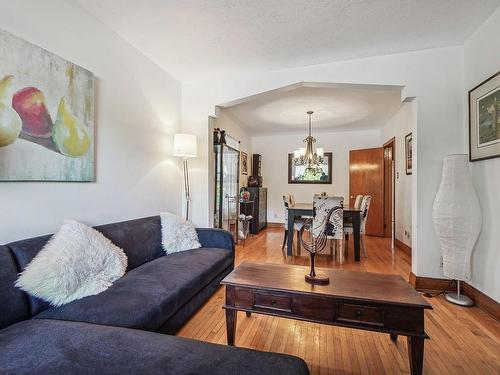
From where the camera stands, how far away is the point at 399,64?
2684mm

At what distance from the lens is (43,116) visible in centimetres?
169

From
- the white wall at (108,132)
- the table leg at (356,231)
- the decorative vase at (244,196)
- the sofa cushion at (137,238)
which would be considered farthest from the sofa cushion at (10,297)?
the decorative vase at (244,196)

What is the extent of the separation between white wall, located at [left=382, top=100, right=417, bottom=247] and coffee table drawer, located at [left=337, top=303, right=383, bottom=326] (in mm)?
3150

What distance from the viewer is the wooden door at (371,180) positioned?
5.30 metres

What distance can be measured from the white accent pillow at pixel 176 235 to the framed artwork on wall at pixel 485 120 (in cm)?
277

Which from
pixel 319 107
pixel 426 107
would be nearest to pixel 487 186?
pixel 426 107

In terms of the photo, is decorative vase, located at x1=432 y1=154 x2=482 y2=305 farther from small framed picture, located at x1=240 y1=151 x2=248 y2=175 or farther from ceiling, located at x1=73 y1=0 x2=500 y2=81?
small framed picture, located at x1=240 y1=151 x2=248 y2=175

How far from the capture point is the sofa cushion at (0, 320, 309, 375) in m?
0.89

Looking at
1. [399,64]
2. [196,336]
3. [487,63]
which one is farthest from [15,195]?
[487,63]

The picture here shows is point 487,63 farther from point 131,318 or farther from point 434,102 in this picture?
point 131,318

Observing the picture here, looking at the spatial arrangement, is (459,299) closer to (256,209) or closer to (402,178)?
(402,178)

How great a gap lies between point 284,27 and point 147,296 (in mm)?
2393

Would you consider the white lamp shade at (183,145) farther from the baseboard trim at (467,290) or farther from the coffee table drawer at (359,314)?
the baseboard trim at (467,290)

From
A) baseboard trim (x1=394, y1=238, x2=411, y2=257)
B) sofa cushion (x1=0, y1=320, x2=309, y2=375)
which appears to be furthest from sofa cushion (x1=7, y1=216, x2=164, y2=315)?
baseboard trim (x1=394, y1=238, x2=411, y2=257)
